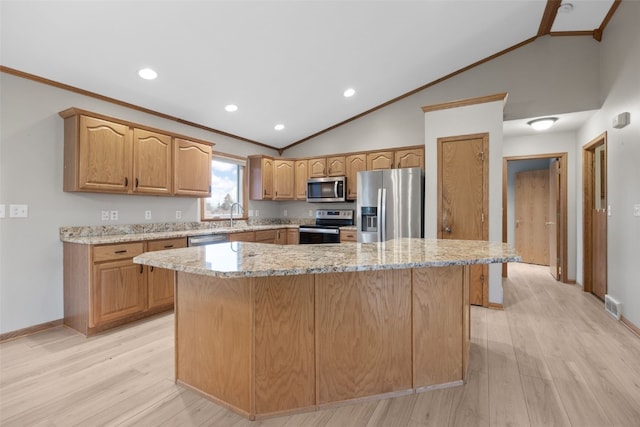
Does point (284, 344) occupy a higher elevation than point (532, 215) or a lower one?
lower

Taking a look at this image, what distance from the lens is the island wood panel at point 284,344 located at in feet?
5.37

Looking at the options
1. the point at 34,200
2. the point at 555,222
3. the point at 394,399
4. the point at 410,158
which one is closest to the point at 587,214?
the point at 555,222

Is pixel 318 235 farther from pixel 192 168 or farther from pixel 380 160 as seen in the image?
pixel 192 168

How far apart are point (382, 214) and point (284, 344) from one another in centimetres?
287

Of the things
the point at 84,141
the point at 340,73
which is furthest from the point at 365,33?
the point at 84,141

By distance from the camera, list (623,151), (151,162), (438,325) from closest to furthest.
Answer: (438,325), (623,151), (151,162)

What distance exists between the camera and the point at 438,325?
1929 millimetres

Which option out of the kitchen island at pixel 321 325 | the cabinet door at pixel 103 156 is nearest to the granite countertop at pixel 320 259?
the kitchen island at pixel 321 325

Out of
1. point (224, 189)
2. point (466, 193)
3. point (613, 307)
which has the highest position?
point (224, 189)

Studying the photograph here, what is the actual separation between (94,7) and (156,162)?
1.58 m

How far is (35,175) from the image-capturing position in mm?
2848

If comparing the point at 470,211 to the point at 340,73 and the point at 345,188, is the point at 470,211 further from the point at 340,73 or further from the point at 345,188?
the point at 340,73

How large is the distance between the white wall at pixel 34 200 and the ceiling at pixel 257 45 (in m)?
0.27

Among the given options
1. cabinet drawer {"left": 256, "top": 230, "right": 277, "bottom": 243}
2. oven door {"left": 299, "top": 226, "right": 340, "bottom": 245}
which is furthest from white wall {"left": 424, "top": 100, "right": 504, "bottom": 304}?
cabinet drawer {"left": 256, "top": 230, "right": 277, "bottom": 243}
